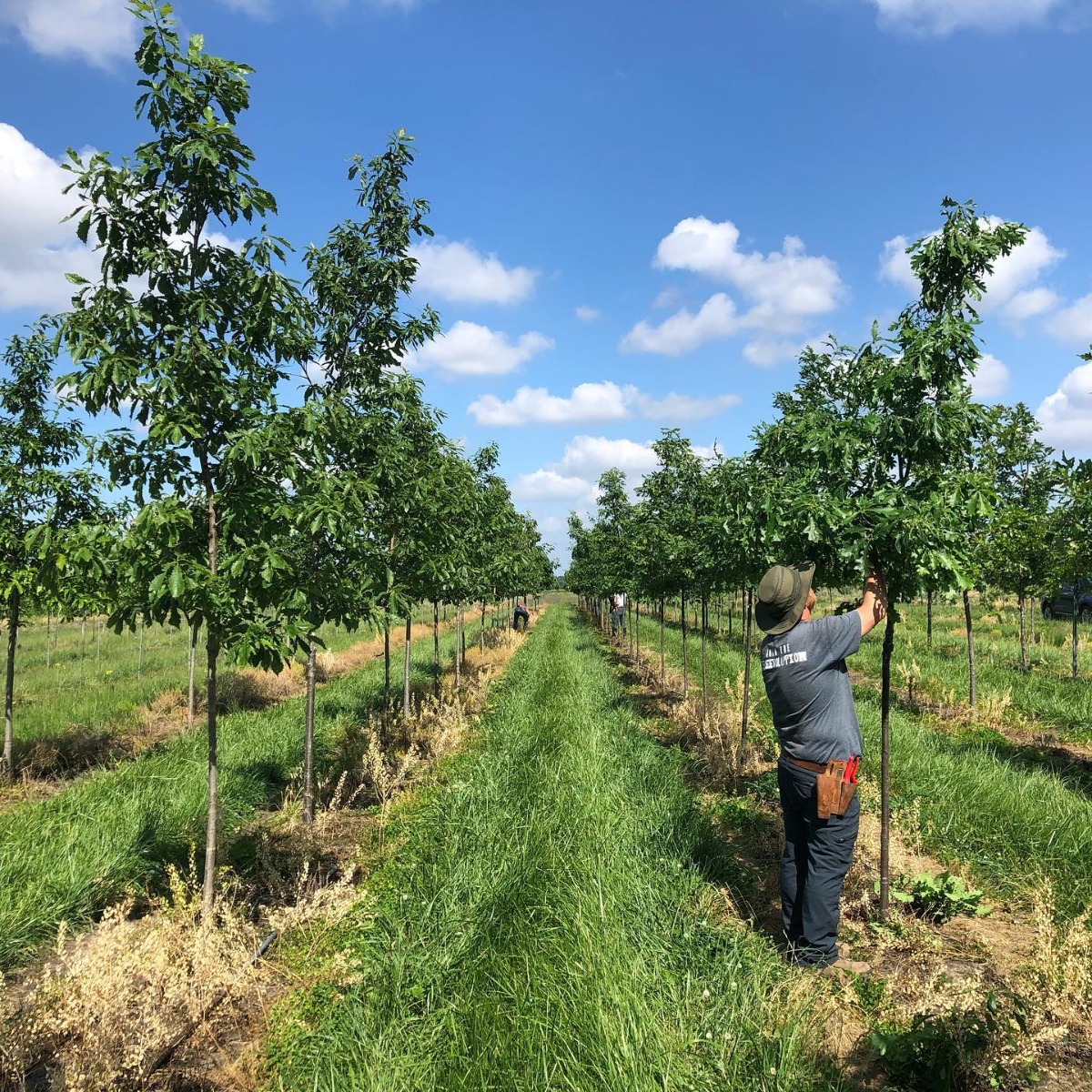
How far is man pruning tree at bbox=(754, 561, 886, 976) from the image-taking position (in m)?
3.98

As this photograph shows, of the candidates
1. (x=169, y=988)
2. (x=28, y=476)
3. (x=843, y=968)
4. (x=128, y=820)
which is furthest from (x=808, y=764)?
(x=28, y=476)

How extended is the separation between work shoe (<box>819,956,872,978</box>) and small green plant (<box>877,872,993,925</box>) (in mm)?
791

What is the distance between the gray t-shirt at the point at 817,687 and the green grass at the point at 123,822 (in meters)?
4.89

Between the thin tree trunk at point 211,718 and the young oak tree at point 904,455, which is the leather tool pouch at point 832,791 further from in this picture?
the thin tree trunk at point 211,718

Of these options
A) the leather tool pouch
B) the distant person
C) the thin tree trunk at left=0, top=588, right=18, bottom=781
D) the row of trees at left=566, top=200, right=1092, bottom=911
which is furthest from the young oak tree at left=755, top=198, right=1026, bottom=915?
the distant person

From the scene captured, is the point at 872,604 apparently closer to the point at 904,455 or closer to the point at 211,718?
the point at 904,455

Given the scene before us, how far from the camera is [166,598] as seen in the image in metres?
4.07

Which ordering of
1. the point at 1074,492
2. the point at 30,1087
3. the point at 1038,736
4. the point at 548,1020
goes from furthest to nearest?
the point at 1038,736 < the point at 1074,492 < the point at 548,1020 < the point at 30,1087

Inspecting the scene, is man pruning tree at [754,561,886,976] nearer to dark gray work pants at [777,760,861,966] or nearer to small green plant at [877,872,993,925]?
dark gray work pants at [777,760,861,966]

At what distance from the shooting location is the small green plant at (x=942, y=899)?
4.60 meters

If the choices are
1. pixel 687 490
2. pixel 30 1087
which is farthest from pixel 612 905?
pixel 687 490

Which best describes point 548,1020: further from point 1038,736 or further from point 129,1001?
point 1038,736

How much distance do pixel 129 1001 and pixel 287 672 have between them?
13216 mm

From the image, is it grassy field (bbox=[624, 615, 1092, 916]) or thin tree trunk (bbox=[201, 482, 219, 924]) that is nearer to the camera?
thin tree trunk (bbox=[201, 482, 219, 924])
